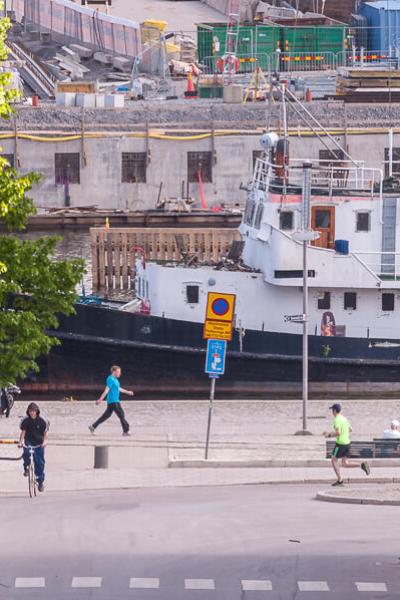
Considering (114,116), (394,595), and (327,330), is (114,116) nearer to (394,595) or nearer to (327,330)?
(327,330)

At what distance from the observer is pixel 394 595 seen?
18531 mm

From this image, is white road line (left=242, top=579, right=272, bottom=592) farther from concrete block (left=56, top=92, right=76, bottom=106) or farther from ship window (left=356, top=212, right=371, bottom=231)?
concrete block (left=56, top=92, right=76, bottom=106)

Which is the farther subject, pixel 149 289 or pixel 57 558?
pixel 149 289

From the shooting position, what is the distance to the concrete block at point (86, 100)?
69.9 meters

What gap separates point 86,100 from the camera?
→ 69.9m

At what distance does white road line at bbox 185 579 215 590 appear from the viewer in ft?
61.8

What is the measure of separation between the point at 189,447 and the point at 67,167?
131 feet

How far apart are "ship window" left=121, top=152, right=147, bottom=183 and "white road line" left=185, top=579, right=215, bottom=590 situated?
161 feet

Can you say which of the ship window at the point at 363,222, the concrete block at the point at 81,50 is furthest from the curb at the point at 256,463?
the concrete block at the point at 81,50

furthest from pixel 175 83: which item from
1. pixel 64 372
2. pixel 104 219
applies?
pixel 64 372

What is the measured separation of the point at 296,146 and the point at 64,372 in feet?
105

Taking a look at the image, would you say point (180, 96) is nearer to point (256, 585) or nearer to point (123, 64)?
point (123, 64)

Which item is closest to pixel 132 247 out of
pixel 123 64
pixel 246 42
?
pixel 246 42

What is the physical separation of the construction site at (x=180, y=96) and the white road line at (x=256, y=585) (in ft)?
137
